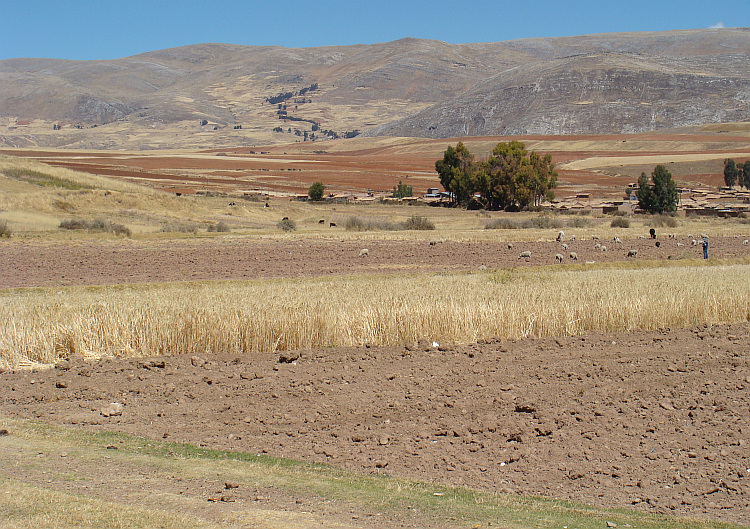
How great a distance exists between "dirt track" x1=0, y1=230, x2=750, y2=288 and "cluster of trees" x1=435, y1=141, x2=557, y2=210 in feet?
83.9

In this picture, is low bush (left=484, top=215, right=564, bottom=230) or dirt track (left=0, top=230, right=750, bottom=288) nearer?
dirt track (left=0, top=230, right=750, bottom=288)

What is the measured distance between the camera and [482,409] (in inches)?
342

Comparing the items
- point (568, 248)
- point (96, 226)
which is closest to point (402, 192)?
point (96, 226)

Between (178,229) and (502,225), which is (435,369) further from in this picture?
(502,225)

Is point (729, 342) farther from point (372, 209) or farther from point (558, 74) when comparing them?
point (558, 74)

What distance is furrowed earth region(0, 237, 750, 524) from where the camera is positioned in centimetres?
705

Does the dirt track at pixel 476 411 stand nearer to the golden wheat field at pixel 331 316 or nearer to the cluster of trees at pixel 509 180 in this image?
Answer: the golden wheat field at pixel 331 316

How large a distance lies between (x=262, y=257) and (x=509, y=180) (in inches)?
1464

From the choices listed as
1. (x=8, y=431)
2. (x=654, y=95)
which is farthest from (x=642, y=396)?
(x=654, y=95)

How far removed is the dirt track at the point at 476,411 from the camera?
23.1 ft

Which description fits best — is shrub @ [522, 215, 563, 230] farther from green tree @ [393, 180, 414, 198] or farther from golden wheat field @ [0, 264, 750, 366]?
green tree @ [393, 180, 414, 198]

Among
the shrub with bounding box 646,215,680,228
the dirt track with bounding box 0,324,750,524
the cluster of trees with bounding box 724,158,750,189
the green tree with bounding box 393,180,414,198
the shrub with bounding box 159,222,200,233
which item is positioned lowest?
the dirt track with bounding box 0,324,750,524

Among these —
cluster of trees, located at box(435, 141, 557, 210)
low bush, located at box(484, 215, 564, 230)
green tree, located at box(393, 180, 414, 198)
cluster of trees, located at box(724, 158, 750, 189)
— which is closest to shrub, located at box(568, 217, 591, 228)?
low bush, located at box(484, 215, 564, 230)

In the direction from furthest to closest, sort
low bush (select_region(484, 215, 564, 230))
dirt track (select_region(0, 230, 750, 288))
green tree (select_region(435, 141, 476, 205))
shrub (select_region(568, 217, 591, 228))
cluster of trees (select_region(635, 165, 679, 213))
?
green tree (select_region(435, 141, 476, 205)) < cluster of trees (select_region(635, 165, 679, 213)) < shrub (select_region(568, 217, 591, 228)) < low bush (select_region(484, 215, 564, 230)) < dirt track (select_region(0, 230, 750, 288))
